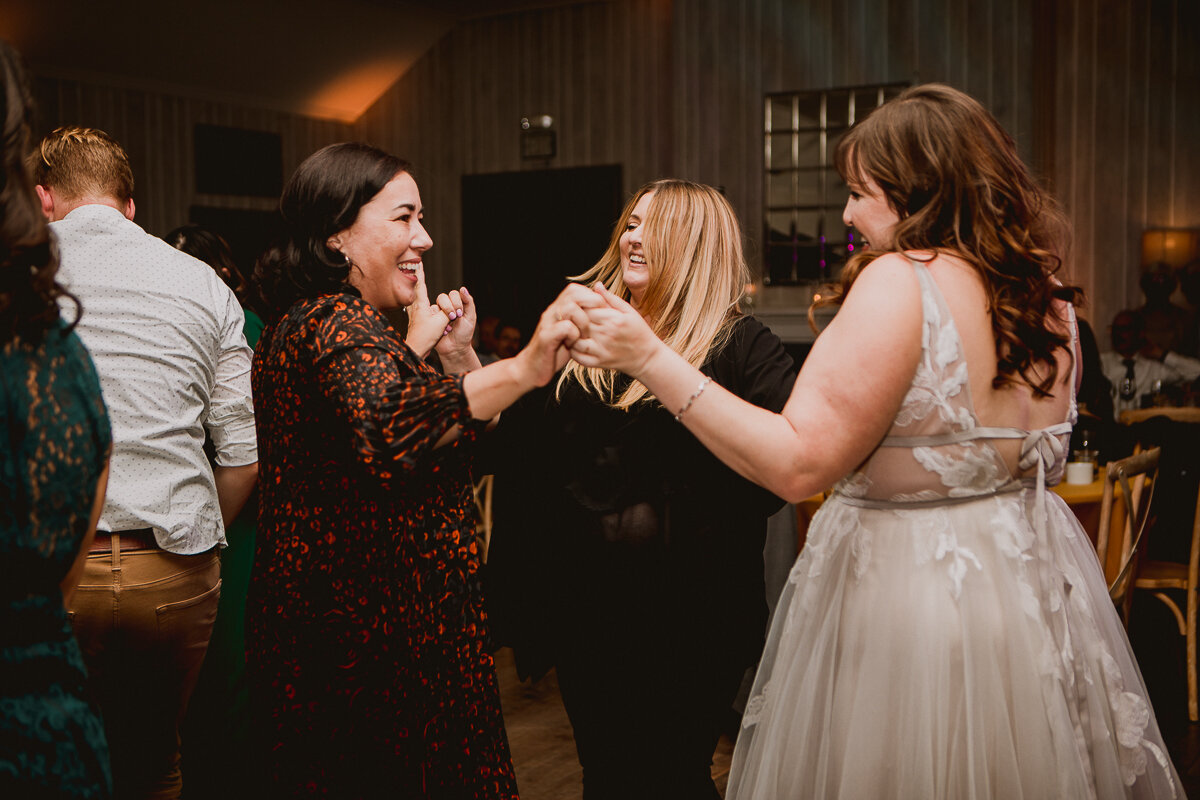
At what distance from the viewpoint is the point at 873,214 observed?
1409 mm

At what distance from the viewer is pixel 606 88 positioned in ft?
30.3

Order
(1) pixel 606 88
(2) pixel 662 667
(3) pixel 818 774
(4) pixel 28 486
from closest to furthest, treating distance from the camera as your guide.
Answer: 1. (4) pixel 28 486
2. (3) pixel 818 774
3. (2) pixel 662 667
4. (1) pixel 606 88

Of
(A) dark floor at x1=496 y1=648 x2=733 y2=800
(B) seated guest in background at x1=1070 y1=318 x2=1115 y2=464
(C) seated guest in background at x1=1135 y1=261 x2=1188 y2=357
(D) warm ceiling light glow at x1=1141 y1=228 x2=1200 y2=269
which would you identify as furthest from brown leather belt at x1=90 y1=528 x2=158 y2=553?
(D) warm ceiling light glow at x1=1141 y1=228 x2=1200 y2=269

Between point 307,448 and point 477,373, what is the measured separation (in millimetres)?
302

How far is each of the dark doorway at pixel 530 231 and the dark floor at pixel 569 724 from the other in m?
5.17

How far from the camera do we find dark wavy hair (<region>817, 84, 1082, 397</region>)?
1.34 meters

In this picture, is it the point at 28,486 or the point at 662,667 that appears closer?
the point at 28,486

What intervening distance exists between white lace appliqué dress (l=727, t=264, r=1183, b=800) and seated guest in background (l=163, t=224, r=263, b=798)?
5.78ft

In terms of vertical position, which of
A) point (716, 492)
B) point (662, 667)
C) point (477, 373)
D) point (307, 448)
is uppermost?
point (477, 373)

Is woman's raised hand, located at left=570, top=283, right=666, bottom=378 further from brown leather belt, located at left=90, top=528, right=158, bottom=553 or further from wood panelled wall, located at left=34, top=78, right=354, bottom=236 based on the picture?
wood panelled wall, located at left=34, top=78, right=354, bottom=236

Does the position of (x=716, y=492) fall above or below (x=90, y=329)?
below

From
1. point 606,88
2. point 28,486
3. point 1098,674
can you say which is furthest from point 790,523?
point 606,88

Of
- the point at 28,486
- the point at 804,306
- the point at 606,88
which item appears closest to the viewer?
the point at 28,486

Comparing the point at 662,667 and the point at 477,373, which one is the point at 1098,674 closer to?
the point at 662,667
